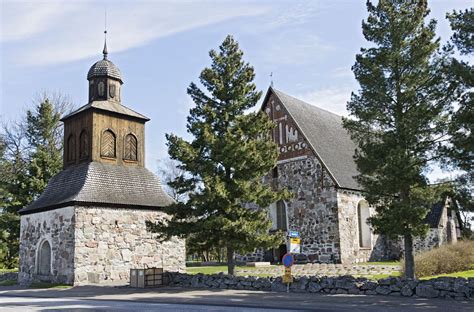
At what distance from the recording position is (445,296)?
1302 centimetres

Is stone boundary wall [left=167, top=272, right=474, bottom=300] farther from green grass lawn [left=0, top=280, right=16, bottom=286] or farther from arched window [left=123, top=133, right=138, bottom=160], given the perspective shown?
green grass lawn [left=0, top=280, right=16, bottom=286]

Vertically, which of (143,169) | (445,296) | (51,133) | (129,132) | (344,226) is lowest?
(445,296)

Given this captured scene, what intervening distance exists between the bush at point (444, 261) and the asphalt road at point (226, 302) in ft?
19.3

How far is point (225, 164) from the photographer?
18172 mm

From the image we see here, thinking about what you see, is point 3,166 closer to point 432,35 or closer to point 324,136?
point 324,136

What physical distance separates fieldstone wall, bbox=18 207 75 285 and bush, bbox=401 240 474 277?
563 inches

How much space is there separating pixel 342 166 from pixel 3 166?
81.1 feet

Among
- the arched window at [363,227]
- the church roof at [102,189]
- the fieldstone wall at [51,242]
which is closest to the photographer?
the fieldstone wall at [51,242]

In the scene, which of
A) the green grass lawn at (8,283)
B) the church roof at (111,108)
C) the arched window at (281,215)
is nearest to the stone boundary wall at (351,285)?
the green grass lawn at (8,283)

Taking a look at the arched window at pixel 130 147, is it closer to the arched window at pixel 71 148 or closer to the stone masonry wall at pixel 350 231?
the arched window at pixel 71 148

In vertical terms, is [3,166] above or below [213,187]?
above

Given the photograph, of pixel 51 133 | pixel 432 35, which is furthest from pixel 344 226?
pixel 51 133

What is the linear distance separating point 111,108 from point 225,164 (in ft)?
33.8

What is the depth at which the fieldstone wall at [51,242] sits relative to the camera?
21375mm
